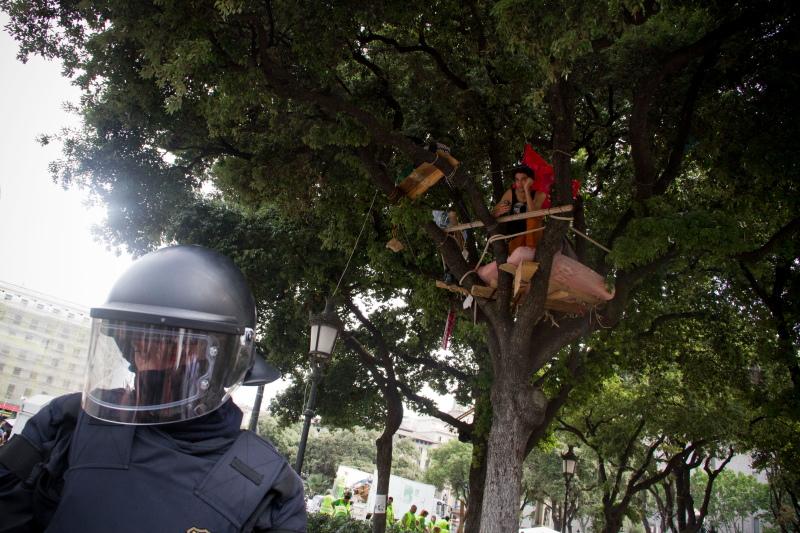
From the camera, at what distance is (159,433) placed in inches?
68.6

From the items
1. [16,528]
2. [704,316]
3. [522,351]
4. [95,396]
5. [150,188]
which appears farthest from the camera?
[704,316]

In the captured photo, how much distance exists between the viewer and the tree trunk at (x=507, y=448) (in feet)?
21.3

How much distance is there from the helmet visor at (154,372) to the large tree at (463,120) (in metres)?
4.18

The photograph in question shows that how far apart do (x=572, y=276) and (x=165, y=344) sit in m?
5.65

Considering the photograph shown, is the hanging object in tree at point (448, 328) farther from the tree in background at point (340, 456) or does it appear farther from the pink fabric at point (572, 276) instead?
the tree in background at point (340, 456)

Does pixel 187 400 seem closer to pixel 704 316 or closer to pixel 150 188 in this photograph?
pixel 150 188

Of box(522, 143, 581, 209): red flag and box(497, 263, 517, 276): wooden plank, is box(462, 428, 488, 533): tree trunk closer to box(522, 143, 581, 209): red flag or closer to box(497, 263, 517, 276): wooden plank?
box(497, 263, 517, 276): wooden plank

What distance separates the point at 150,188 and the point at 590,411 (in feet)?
51.2

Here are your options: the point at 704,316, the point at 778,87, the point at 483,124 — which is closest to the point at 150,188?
the point at 483,124

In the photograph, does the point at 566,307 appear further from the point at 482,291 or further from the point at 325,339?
the point at 325,339

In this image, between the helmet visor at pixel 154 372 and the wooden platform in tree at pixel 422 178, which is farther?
the wooden platform in tree at pixel 422 178

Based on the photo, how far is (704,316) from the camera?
11.2 metres

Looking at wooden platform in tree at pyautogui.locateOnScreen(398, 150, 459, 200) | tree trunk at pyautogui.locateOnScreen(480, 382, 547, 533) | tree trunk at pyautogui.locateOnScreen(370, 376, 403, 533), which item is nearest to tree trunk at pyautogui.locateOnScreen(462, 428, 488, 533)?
tree trunk at pyautogui.locateOnScreen(370, 376, 403, 533)

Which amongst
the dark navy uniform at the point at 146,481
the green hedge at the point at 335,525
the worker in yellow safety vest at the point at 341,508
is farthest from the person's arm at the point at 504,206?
the worker in yellow safety vest at the point at 341,508
